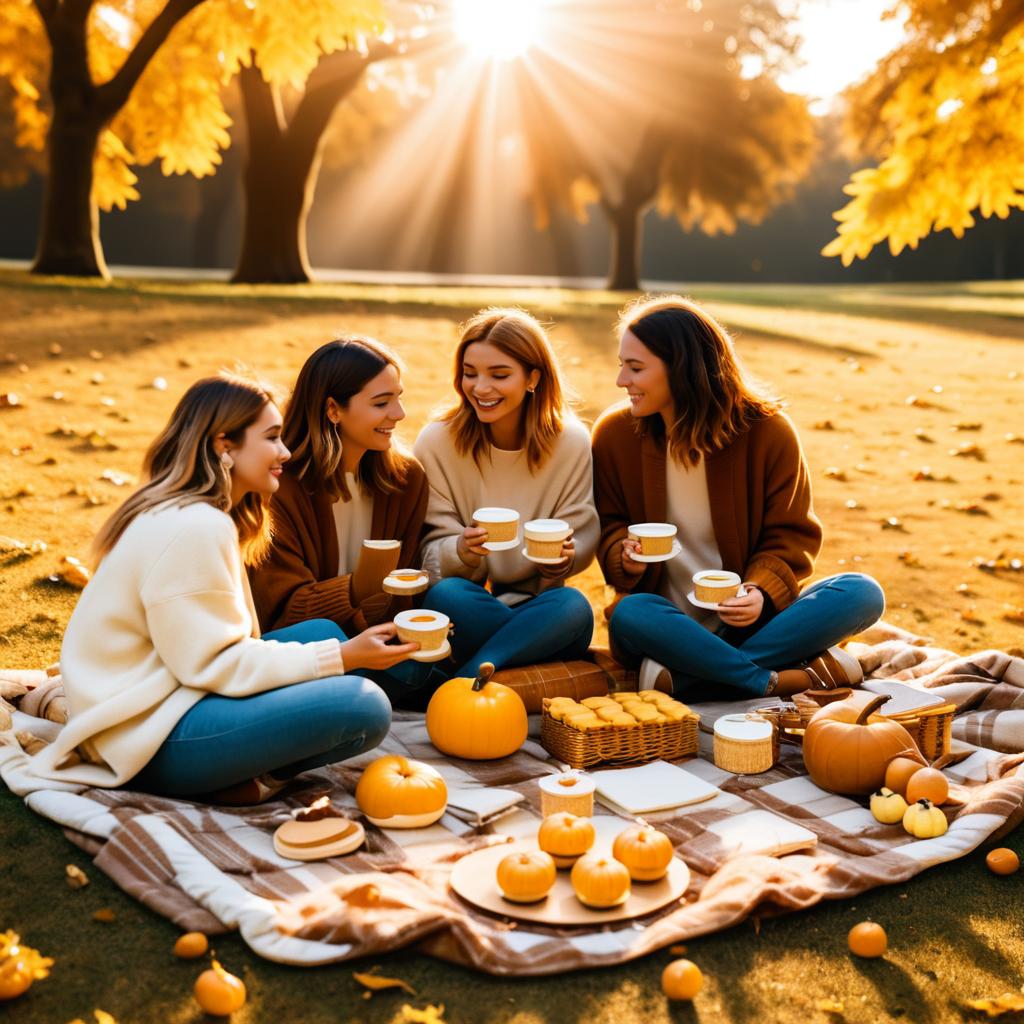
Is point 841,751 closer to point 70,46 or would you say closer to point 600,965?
point 600,965

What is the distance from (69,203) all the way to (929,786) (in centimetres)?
1557

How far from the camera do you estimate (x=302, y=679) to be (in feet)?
12.5

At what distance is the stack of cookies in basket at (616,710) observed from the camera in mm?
4324

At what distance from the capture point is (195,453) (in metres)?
3.75

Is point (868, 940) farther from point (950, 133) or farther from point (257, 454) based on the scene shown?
point (950, 133)

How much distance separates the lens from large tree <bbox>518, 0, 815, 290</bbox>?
30.2m

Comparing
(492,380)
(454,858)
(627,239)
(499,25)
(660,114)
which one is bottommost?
(454,858)

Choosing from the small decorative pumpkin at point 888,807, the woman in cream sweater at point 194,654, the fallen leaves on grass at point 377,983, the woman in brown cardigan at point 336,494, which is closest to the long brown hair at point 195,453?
the woman in cream sweater at point 194,654

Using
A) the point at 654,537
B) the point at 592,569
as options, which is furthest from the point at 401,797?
the point at 592,569

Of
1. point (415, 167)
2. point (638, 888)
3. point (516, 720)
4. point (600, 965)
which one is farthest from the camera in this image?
point (415, 167)

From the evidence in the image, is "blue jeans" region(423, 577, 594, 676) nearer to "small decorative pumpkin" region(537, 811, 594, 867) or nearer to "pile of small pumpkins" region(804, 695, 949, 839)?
"pile of small pumpkins" region(804, 695, 949, 839)

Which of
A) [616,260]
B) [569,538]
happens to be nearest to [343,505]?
[569,538]

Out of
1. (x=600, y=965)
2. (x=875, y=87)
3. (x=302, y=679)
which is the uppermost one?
(x=875, y=87)

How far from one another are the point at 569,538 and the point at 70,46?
1363 cm
